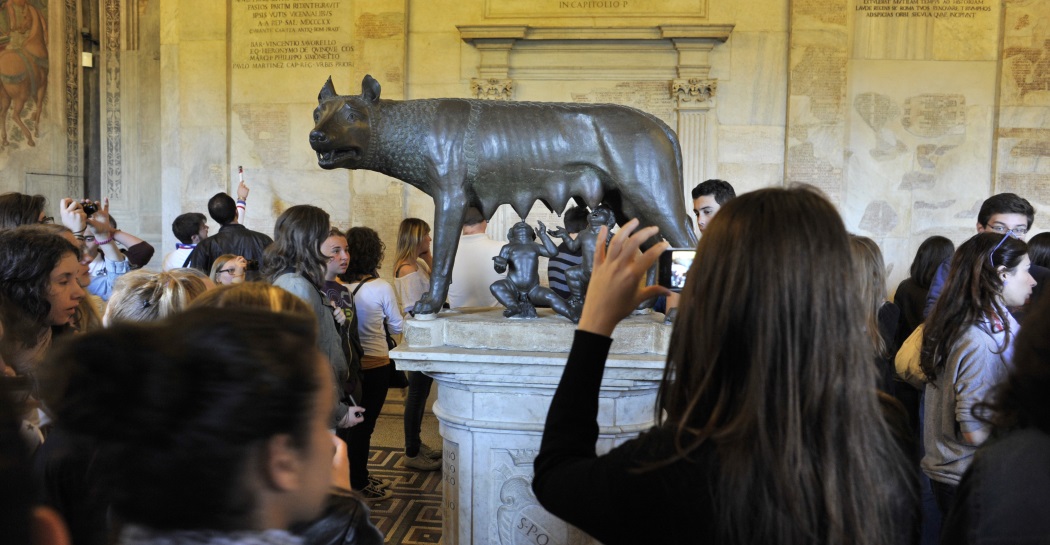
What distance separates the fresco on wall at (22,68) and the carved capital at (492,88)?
252 inches

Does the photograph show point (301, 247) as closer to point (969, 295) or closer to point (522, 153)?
point (522, 153)

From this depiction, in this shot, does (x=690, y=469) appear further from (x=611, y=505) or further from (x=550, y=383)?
(x=550, y=383)

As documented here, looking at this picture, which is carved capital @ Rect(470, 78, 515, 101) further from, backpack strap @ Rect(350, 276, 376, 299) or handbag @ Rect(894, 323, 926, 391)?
handbag @ Rect(894, 323, 926, 391)

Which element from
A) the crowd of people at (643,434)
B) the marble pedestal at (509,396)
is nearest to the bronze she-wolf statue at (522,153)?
the marble pedestal at (509,396)

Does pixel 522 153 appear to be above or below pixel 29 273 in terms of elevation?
above

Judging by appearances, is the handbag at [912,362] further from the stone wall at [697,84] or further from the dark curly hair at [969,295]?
the stone wall at [697,84]

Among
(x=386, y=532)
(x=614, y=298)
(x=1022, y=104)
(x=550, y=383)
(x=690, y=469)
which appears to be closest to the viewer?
A: (x=690, y=469)

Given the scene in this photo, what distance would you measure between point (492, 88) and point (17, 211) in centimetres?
577

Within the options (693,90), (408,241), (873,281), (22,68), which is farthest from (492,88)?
(22,68)

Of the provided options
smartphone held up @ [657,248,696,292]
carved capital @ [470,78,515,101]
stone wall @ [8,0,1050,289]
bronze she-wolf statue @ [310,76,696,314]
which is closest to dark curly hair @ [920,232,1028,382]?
bronze she-wolf statue @ [310,76,696,314]

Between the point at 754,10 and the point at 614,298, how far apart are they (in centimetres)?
818

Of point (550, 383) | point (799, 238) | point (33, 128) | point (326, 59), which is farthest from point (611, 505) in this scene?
point (33, 128)

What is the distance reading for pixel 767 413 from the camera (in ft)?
4.07

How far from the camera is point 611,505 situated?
1.31 meters
